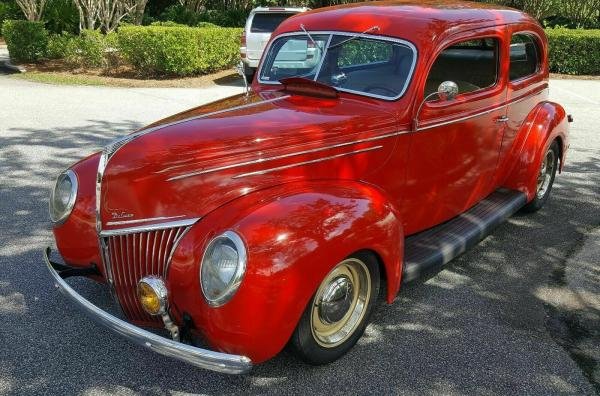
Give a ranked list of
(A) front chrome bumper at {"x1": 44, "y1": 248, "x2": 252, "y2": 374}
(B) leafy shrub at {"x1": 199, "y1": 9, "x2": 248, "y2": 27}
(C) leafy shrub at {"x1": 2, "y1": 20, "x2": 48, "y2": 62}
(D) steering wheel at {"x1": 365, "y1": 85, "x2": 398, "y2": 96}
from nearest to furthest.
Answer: (A) front chrome bumper at {"x1": 44, "y1": 248, "x2": 252, "y2": 374} < (D) steering wheel at {"x1": 365, "y1": 85, "x2": 398, "y2": 96} < (C) leafy shrub at {"x1": 2, "y1": 20, "x2": 48, "y2": 62} < (B) leafy shrub at {"x1": 199, "y1": 9, "x2": 248, "y2": 27}

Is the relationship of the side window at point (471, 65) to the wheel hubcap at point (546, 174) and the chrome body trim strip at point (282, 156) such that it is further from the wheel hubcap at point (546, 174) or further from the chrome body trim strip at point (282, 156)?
the wheel hubcap at point (546, 174)

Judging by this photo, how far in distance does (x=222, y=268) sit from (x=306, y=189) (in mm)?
715

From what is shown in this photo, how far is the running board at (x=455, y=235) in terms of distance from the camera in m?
3.52

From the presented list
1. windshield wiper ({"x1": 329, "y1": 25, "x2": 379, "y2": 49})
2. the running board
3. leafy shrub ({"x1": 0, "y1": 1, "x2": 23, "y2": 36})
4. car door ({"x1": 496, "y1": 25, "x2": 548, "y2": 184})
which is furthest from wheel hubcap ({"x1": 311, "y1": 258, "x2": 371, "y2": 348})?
leafy shrub ({"x1": 0, "y1": 1, "x2": 23, "y2": 36})

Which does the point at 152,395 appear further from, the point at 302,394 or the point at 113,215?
the point at 113,215

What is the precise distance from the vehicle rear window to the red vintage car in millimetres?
8611

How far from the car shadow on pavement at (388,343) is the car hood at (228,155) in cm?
80

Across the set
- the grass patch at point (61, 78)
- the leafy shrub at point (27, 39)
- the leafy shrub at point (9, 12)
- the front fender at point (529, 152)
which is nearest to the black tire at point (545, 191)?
the front fender at point (529, 152)

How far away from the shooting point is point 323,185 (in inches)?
123

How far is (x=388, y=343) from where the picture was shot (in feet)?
10.9

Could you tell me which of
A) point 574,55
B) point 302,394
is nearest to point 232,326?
point 302,394

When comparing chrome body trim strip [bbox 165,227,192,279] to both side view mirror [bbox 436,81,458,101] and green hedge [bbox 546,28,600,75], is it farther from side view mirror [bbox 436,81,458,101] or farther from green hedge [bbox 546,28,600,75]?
green hedge [bbox 546,28,600,75]

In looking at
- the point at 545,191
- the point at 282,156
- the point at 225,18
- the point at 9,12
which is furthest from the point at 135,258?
the point at 9,12

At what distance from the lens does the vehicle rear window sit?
12.7 meters
